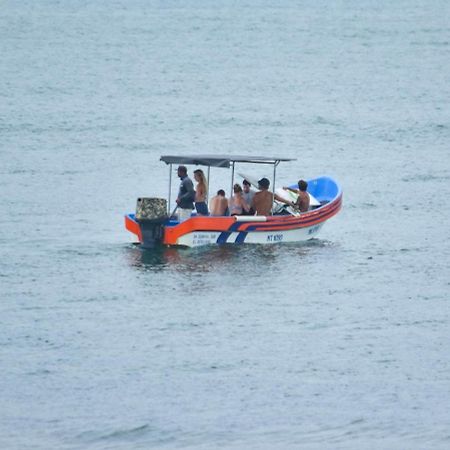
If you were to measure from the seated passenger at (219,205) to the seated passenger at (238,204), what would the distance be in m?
0.20

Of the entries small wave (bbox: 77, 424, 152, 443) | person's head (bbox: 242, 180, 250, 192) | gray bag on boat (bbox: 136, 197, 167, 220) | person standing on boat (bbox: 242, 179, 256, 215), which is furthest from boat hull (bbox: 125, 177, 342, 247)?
small wave (bbox: 77, 424, 152, 443)

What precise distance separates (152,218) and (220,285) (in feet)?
9.04

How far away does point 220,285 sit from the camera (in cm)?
2872

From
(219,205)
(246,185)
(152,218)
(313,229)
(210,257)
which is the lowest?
(210,257)

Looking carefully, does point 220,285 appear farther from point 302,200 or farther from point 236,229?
point 302,200

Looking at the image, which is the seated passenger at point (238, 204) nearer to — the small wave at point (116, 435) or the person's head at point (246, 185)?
the person's head at point (246, 185)

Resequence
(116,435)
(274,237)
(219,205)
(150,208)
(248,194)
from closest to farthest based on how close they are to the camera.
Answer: (116,435), (150,208), (219,205), (274,237), (248,194)

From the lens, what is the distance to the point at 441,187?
42.2 metres

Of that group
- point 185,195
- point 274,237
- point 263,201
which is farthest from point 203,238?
point 274,237

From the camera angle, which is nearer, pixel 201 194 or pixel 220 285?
pixel 220 285

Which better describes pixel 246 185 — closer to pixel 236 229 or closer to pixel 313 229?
pixel 236 229

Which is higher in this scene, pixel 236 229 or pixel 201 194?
pixel 201 194

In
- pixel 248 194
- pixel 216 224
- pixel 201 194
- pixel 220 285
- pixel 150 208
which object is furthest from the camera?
pixel 248 194

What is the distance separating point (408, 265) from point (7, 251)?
8.77 m
